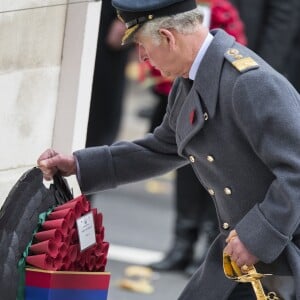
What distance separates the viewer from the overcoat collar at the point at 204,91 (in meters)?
4.08

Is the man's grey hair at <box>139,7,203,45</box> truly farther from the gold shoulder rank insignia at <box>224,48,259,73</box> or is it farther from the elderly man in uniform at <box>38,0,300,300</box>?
the gold shoulder rank insignia at <box>224,48,259,73</box>

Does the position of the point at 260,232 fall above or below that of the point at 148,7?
below

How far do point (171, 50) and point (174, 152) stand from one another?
1.93ft

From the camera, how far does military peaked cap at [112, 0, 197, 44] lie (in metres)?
4.06

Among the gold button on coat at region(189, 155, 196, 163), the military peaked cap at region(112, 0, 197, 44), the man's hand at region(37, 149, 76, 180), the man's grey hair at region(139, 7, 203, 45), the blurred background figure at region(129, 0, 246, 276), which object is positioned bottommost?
the blurred background figure at region(129, 0, 246, 276)

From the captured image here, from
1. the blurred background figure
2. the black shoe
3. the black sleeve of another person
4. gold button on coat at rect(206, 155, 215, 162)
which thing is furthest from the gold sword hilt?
the black sleeve of another person

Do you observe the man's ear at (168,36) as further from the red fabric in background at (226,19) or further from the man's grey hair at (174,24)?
the red fabric in background at (226,19)

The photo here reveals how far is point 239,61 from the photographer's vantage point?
160 inches

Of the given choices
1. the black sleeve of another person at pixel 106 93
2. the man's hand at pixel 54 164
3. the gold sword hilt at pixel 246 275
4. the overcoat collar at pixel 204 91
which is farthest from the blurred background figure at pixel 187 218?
the gold sword hilt at pixel 246 275

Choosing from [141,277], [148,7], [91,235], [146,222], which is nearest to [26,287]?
[91,235]

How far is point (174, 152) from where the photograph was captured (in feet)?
15.0

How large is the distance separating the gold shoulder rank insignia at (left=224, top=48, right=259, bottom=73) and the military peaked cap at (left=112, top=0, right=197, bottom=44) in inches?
7.5

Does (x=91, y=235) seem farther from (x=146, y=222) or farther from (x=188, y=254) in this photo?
(x=146, y=222)

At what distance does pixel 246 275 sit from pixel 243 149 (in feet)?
1.30
